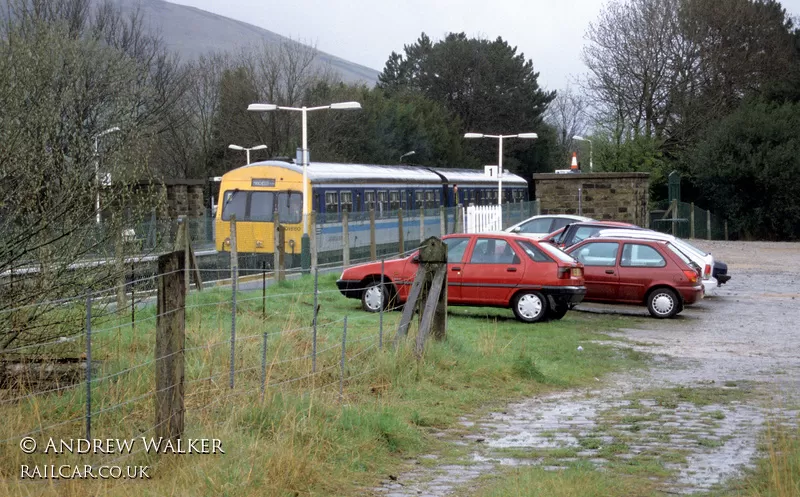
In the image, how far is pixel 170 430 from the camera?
21.9 feet

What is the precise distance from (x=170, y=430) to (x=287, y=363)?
124 inches

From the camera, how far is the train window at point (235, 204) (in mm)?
31703

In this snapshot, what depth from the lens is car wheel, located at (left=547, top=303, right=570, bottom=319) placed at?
17.8 metres

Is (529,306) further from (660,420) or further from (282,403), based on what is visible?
(282,403)

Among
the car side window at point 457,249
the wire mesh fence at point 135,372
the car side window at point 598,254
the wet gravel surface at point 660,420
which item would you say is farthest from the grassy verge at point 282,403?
the car side window at point 598,254

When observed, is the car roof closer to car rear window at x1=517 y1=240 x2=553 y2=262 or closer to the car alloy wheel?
car rear window at x1=517 y1=240 x2=553 y2=262

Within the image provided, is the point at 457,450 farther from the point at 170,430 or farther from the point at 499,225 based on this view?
the point at 499,225

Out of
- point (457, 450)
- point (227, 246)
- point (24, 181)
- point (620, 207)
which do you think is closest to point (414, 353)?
point (457, 450)

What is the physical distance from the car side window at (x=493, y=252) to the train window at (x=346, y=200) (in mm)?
15783

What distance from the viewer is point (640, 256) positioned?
64.0 feet

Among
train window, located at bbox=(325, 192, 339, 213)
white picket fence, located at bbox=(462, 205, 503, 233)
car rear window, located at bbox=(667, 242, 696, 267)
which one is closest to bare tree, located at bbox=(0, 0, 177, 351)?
car rear window, located at bbox=(667, 242, 696, 267)

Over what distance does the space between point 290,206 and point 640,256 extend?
14.0m

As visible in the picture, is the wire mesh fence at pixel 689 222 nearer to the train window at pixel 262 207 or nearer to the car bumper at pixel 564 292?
the train window at pixel 262 207

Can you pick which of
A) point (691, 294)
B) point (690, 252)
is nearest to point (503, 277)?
point (691, 294)
